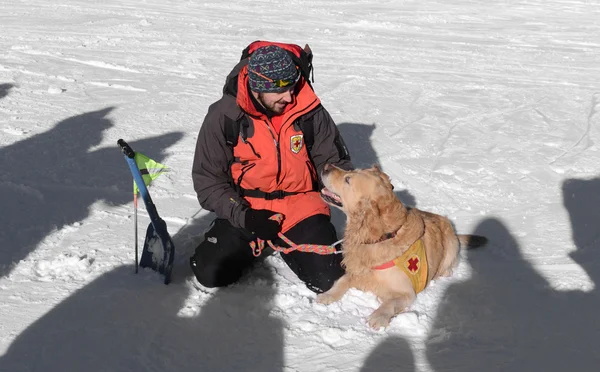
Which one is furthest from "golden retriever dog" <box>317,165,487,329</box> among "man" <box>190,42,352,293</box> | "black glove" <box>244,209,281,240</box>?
"black glove" <box>244,209,281,240</box>

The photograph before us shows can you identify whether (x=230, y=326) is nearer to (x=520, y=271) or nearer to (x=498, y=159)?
(x=520, y=271)

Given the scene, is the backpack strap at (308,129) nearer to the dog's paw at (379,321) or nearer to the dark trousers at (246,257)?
the dark trousers at (246,257)

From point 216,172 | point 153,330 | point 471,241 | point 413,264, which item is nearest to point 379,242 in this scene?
point 413,264

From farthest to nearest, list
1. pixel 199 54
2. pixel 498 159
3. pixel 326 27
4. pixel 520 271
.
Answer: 1. pixel 326 27
2. pixel 199 54
3. pixel 498 159
4. pixel 520 271

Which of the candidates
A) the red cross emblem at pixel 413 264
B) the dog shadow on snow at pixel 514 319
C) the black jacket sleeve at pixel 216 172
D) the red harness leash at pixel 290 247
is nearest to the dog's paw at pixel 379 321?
the dog shadow on snow at pixel 514 319

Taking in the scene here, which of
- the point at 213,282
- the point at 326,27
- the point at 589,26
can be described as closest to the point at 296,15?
the point at 326,27

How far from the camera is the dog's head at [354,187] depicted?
4.07 m

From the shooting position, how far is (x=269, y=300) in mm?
4148

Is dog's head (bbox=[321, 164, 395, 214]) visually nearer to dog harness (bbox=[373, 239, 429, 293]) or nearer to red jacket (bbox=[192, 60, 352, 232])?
red jacket (bbox=[192, 60, 352, 232])

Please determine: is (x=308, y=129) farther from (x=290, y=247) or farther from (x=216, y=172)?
(x=290, y=247)

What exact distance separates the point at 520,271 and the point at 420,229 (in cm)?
94

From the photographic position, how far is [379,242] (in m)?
4.14

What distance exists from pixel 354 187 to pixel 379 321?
857mm

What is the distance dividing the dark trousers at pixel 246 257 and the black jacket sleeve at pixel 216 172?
0.14 m
